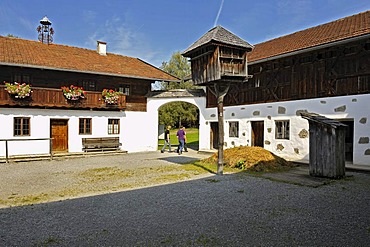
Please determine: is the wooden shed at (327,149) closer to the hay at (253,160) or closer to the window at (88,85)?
the hay at (253,160)

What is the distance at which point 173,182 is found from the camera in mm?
8977

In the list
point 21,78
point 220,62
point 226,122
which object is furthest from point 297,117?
point 21,78

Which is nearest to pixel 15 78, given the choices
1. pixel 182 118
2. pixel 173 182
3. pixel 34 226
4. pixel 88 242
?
pixel 173 182

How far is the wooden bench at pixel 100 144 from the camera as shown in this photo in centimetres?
1767

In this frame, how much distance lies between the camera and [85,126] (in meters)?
18.1

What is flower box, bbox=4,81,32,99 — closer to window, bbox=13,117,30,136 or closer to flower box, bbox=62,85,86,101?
window, bbox=13,117,30,136

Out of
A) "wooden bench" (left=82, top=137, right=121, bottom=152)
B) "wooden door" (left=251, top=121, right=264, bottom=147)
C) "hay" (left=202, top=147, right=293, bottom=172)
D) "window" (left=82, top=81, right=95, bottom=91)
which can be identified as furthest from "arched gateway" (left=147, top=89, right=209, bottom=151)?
"hay" (left=202, top=147, right=293, bottom=172)

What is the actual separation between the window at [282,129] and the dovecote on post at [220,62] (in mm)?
5382

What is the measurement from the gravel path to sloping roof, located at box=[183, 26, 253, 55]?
4.70m

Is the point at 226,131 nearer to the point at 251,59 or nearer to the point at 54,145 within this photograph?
the point at 251,59

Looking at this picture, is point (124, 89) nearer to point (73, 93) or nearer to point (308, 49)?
point (73, 93)

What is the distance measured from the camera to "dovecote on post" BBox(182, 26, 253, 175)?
9.59 metres

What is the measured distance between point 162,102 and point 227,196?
1388 cm

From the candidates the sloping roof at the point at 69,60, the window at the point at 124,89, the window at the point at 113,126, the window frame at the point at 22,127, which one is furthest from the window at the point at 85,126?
the window at the point at 124,89
